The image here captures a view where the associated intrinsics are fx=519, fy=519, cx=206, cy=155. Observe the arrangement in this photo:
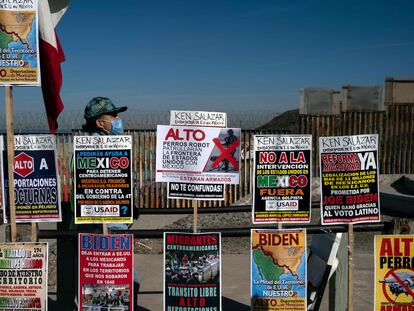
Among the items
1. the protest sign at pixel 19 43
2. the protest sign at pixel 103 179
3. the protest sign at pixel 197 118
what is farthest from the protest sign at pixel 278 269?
the protest sign at pixel 19 43

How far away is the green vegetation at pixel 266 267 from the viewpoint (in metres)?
3.65

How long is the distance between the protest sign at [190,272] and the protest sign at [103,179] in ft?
1.26

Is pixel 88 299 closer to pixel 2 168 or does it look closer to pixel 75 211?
pixel 75 211

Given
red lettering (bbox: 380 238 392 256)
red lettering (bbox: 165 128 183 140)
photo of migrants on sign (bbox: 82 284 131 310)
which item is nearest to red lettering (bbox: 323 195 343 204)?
red lettering (bbox: 380 238 392 256)

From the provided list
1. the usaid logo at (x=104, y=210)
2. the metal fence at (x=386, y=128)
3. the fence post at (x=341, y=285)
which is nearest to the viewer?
the usaid logo at (x=104, y=210)

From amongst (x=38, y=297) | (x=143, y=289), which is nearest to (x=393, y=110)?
(x=143, y=289)

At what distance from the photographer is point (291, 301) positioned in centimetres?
366

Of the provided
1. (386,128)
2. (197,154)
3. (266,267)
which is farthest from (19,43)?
(386,128)

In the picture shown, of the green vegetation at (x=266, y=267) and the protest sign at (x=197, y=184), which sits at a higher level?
the protest sign at (x=197, y=184)

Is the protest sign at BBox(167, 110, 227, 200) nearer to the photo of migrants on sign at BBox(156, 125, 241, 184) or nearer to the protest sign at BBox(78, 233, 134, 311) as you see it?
the photo of migrants on sign at BBox(156, 125, 241, 184)

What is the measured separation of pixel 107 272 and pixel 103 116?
3.80 feet

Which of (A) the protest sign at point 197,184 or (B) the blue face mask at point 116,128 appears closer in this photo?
(A) the protest sign at point 197,184

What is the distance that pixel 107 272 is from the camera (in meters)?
3.62

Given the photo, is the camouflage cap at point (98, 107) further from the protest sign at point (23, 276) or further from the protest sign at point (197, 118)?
the protest sign at point (23, 276)
